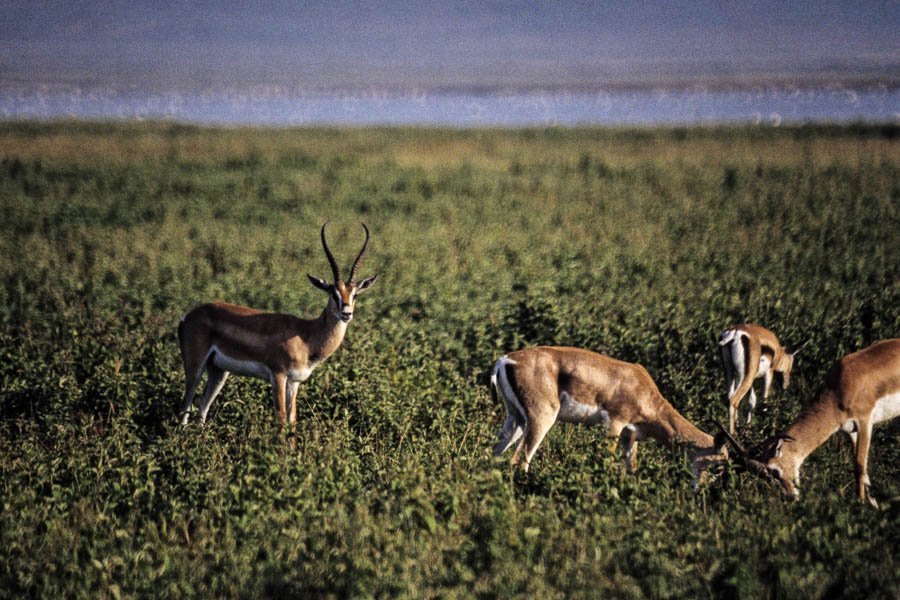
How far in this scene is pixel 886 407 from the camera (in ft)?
21.5

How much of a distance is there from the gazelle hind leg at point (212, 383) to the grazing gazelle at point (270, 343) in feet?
0.10

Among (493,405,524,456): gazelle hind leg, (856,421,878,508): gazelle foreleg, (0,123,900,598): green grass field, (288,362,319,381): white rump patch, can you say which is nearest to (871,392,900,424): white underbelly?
(856,421,878,508): gazelle foreleg

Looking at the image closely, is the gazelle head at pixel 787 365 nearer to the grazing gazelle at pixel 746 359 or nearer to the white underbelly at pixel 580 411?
the grazing gazelle at pixel 746 359

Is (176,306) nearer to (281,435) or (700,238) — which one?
(281,435)

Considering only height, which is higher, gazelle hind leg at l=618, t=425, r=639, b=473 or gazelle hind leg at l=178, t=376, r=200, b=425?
gazelle hind leg at l=178, t=376, r=200, b=425

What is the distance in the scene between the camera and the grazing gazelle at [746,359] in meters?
8.05

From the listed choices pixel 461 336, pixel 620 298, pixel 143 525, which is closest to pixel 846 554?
pixel 143 525

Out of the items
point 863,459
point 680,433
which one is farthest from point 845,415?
point 680,433

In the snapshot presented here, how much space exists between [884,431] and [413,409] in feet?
15.5

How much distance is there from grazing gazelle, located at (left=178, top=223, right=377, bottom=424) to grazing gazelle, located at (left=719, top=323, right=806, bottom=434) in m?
4.03

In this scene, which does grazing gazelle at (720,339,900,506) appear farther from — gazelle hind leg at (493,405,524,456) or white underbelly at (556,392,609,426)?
gazelle hind leg at (493,405,524,456)

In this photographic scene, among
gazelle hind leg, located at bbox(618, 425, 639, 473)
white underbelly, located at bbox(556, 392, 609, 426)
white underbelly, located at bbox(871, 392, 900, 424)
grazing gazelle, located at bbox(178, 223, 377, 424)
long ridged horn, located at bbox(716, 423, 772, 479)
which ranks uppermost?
grazing gazelle, located at bbox(178, 223, 377, 424)

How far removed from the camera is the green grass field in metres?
4.87

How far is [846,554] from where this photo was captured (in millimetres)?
4930
